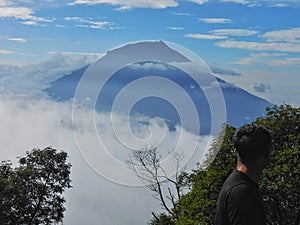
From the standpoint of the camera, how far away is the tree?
2344 centimetres

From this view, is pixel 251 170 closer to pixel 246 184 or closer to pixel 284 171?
pixel 246 184

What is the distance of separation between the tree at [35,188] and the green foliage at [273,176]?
37.6 feet

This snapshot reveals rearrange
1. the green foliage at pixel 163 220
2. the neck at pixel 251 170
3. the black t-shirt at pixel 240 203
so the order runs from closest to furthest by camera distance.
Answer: the black t-shirt at pixel 240 203, the neck at pixel 251 170, the green foliage at pixel 163 220

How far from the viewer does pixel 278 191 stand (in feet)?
39.4

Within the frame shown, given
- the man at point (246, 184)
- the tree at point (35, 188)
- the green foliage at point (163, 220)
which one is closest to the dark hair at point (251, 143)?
the man at point (246, 184)

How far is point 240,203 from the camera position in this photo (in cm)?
289

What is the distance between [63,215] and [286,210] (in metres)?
14.3

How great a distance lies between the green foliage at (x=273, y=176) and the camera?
11.9m

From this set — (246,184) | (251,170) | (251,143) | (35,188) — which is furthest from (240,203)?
(35,188)

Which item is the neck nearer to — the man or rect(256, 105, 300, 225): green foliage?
the man

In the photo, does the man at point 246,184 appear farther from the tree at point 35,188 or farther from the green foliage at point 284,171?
the tree at point 35,188

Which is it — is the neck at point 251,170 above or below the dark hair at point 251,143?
below

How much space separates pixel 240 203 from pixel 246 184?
0.12 m

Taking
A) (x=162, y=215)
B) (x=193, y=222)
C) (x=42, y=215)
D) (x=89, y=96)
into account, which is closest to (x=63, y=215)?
(x=42, y=215)
